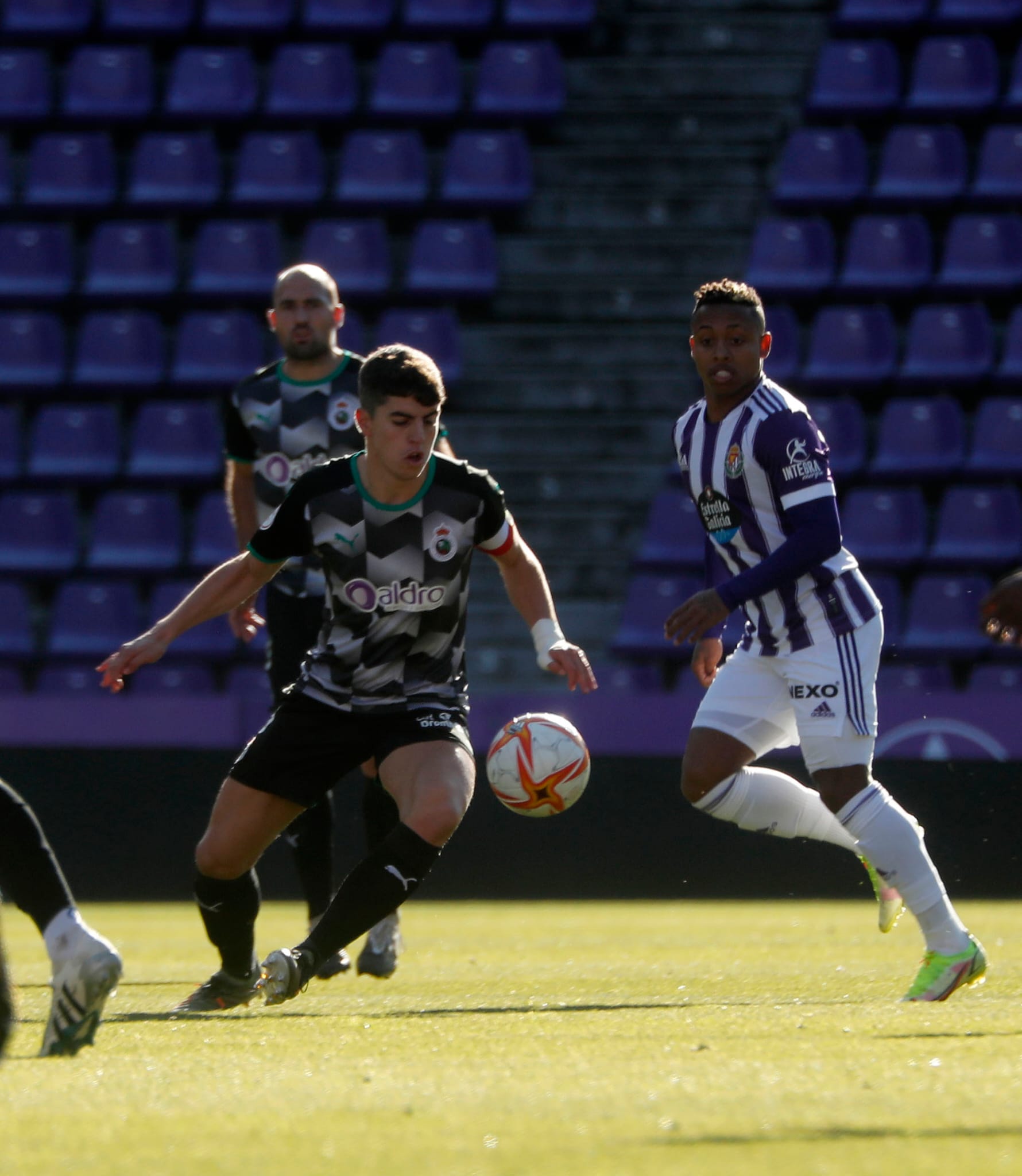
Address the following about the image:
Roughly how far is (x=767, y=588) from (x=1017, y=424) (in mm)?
7518

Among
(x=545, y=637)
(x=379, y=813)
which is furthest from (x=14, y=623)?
(x=545, y=637)

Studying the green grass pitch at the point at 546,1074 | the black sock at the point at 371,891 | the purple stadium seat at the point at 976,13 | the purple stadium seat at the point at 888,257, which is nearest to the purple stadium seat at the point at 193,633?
the purple stadium seat at the point at 888,257

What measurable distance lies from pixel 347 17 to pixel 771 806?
1037cm

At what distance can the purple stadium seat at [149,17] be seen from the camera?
1538 centimetres

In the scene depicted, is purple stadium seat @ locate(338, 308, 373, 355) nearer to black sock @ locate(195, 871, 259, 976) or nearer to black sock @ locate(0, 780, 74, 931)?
black sock @ locate(195, 871, 259, 976)

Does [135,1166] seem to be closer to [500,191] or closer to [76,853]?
[76,853]

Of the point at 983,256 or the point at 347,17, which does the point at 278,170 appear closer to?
the point at 347,17

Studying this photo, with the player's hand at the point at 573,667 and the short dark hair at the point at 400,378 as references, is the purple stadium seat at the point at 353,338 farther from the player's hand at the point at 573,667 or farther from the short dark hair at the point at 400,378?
the player's hand at the point at 573,667

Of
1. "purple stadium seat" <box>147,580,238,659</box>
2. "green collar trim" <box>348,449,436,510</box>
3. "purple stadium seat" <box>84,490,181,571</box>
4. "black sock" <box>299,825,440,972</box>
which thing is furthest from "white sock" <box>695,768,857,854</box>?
"purple stadium seat" <box>84,490,181,571</box>

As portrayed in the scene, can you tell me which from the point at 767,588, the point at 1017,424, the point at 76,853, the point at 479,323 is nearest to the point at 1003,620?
the point at 767,588

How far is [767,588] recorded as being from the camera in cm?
540

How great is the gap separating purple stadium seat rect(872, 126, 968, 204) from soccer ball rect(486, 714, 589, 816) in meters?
8.51

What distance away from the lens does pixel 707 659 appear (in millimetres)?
6242

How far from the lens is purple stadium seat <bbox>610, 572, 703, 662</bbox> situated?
12039 millimetres
